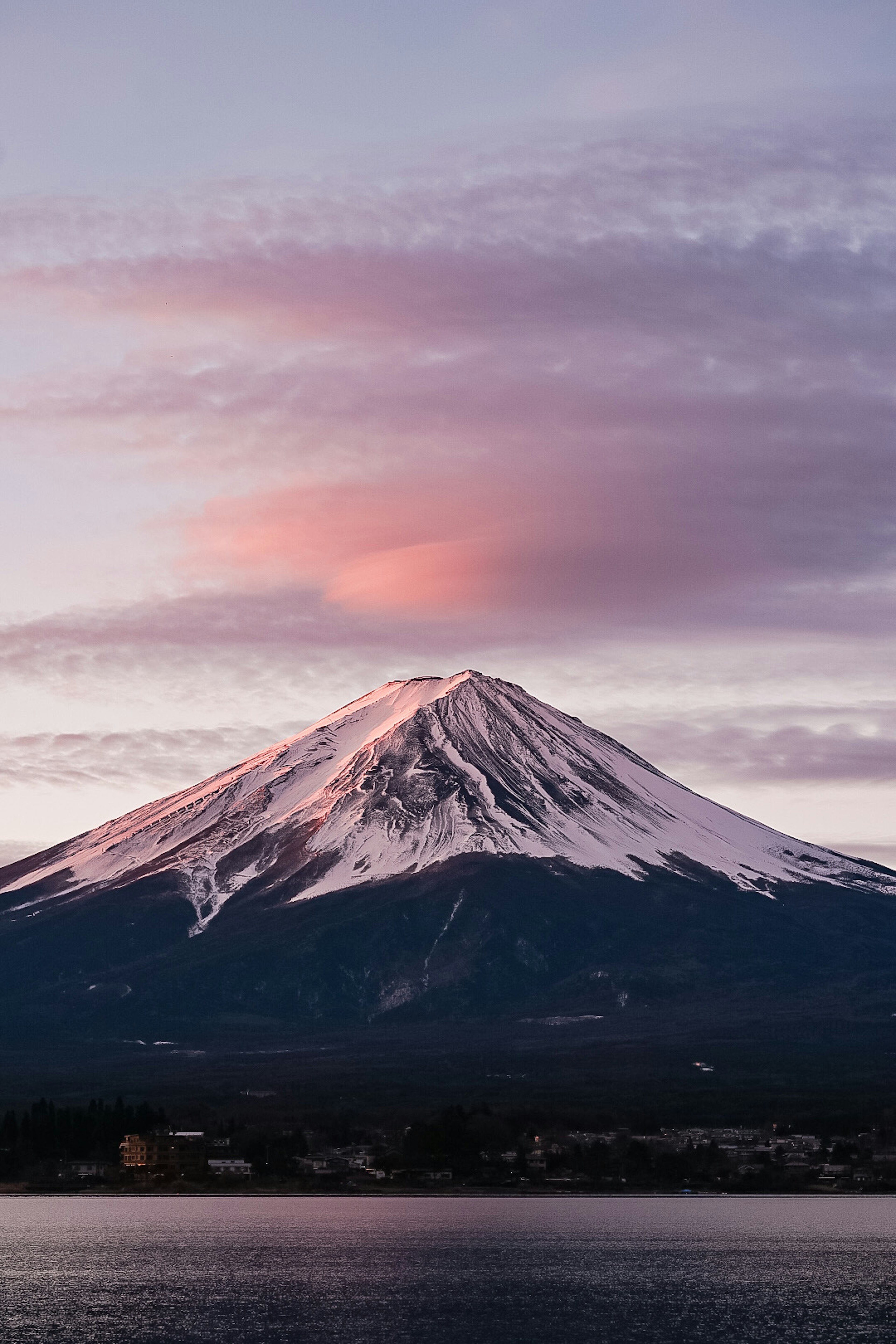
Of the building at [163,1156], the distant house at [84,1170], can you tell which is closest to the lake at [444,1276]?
the building at [163,1156]

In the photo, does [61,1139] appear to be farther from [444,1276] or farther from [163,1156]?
[444,1276]

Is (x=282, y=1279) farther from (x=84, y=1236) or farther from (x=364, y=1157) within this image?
(x=364, y=1157)

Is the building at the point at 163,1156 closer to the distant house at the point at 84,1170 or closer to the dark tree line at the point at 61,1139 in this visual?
the dark tree line at the point at 61,1139

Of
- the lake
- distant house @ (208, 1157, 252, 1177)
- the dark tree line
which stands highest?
the dark tree line

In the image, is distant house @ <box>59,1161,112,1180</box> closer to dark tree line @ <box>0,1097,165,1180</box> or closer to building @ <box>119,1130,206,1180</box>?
dark tree line @ <box>0,1097,165,1180</box>

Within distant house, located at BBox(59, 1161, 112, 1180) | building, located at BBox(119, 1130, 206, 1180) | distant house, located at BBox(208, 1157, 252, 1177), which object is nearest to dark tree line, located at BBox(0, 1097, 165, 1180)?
distant house, located at BBox(59, 1161, 112, 1180)

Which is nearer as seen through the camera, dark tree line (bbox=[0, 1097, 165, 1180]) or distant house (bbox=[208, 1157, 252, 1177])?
dark tree line (bbox=[0, 1097, 165, 1180])

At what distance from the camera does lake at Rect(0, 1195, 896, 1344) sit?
81250 millimetres

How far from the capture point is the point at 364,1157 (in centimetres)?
16662

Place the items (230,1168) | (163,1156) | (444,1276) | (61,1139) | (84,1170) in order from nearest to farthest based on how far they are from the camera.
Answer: (444,1276), (163,1156), (84,1170), (61,1139), (230,1168)

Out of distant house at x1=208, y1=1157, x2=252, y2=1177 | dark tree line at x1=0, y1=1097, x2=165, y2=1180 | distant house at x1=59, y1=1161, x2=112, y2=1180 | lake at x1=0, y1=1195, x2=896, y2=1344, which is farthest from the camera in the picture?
distant house at x1=208, y1=1157, x2=252, y2=1177

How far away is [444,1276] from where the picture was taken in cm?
10062

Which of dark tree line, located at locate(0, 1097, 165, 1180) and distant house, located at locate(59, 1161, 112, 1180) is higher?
dark tree line, located at locate(0, 1097, 165, 1180)

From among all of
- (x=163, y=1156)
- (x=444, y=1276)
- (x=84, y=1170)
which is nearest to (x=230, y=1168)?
(x=163, y=1156)
